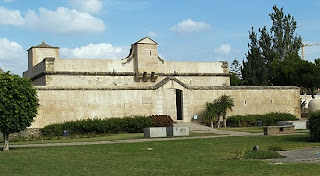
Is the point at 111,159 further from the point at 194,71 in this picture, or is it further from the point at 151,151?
the point at 194,71

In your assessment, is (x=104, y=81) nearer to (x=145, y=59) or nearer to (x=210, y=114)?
(x=145, y=59)

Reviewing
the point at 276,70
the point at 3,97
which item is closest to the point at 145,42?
the point at 276,70

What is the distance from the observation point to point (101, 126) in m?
37.0

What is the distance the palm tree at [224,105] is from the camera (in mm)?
42594

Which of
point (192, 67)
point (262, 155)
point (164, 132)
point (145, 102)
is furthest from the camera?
point (192, 67)

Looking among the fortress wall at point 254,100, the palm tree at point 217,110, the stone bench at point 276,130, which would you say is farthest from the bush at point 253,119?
the stone bench at point 276,130

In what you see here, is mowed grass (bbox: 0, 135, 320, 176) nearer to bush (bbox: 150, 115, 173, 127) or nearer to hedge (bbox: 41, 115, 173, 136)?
hedge (bbox: 41, 115, 173, 136)

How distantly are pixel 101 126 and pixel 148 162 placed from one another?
20857mm

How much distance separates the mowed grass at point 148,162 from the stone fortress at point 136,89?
1698 centimetres

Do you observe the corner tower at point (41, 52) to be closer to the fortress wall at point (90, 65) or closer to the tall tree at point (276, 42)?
the fortress wall at point (90, 65)

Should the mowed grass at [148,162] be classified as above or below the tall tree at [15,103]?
below

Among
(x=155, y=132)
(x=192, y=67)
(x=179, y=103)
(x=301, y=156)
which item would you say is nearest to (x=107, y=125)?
(x=155, y=132)

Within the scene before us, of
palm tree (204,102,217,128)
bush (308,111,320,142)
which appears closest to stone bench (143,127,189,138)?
bush (308,111,320,142)

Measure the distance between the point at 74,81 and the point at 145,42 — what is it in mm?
7445
